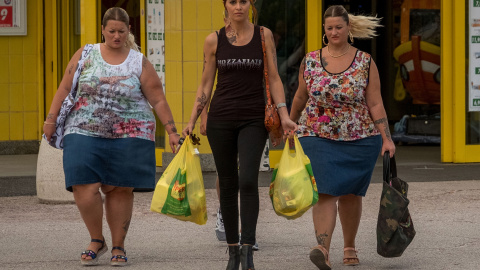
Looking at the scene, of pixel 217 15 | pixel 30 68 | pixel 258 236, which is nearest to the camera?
pixel 258 236

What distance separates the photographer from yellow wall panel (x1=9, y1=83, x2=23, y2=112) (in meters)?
13.8

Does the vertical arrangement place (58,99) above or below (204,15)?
below

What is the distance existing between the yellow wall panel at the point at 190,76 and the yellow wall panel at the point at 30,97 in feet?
10.5

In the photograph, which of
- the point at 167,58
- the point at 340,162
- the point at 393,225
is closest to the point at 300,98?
the point at 340,162

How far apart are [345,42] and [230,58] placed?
2.55ft

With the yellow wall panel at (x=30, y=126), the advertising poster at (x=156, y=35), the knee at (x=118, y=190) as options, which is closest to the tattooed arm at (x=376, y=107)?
the knee at (x=118, y=190)

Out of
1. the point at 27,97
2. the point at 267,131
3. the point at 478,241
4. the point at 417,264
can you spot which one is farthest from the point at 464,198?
the point at 27,97

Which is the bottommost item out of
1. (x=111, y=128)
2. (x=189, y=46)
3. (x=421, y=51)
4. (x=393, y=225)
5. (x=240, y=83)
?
(x=393, y=225)

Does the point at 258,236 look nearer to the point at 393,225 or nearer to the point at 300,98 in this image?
the point at 300,98

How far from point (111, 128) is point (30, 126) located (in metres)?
7.55

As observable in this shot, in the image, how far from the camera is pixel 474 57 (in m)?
12.1

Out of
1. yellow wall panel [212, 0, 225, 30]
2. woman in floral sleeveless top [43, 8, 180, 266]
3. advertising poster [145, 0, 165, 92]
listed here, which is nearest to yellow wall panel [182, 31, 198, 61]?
yellow wall panel [212, 0, 225, 30]

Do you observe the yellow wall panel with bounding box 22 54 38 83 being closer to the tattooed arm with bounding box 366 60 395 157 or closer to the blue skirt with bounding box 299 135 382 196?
the blue skirt with bounding box 299 135 382 196

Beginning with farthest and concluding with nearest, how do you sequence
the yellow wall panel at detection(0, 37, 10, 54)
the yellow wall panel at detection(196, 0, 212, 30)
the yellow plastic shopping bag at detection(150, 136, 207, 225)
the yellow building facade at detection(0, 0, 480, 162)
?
the yellow wall panel at detection(0, 37, 10, 54) → the yellow building facade at detection(0, 0, 480, 162) → the yellow wall panel at detection(196, 0, 212, 30) → the yellow plastic shopping bag at detection(150, 136, 207, 225)
